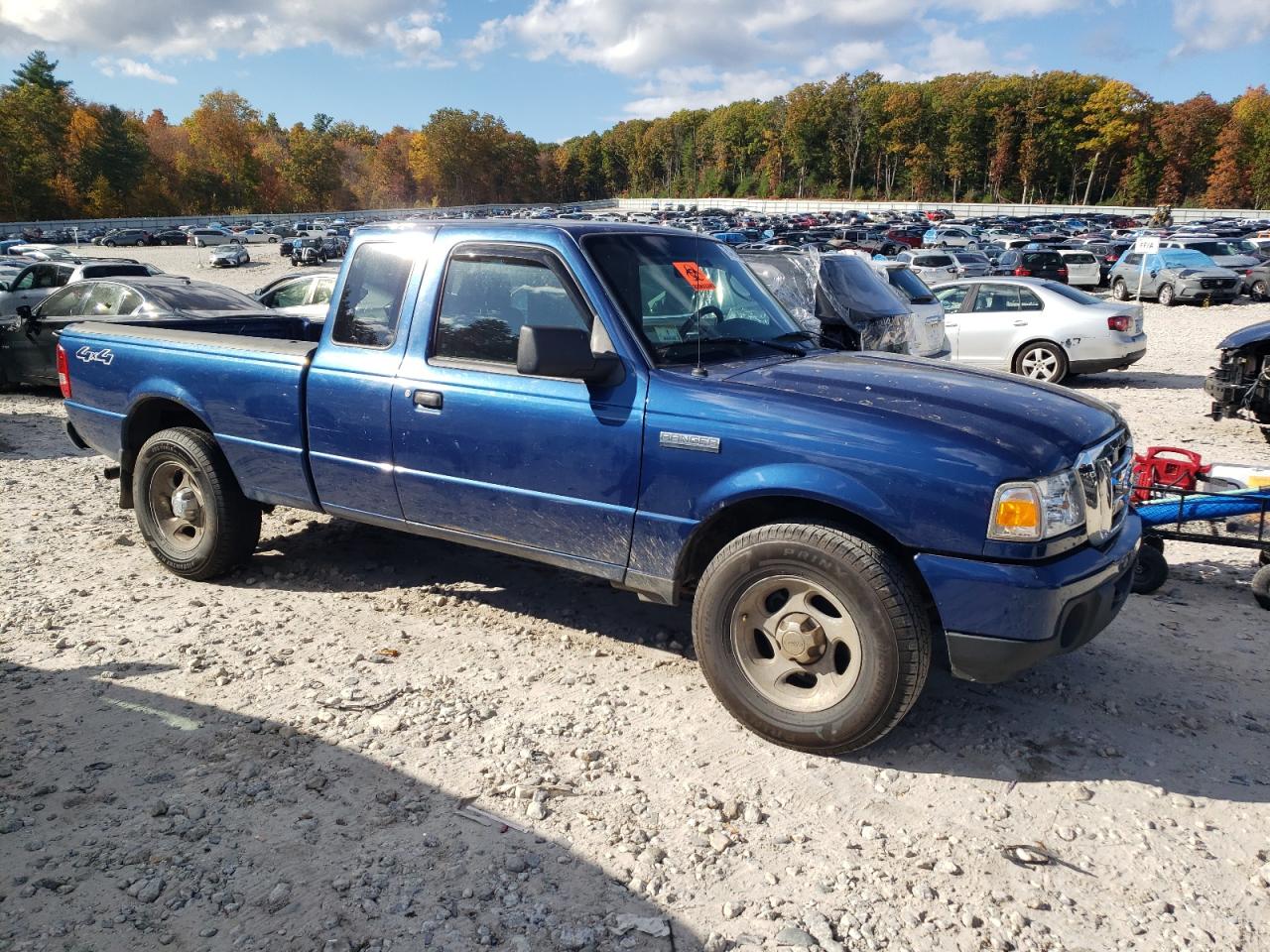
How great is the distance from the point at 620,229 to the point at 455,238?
807mm

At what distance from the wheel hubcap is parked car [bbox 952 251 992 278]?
18422 millimetres

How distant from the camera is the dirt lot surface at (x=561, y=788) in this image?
275 centimetres

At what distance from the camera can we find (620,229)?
4.42 meters

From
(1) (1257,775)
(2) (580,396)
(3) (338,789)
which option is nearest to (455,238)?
(2) (580,396)

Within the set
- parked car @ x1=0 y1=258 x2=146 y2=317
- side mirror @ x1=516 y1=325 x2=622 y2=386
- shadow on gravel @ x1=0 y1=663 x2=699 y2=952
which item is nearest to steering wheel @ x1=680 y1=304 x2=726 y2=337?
side mirror @ x1=516 y1=325 x2=622 y2=386

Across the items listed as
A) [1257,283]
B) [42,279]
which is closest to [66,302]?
[42,279]

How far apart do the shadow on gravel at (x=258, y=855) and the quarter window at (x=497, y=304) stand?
5.85ft

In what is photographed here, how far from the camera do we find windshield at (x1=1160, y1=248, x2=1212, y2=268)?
25.9 metres

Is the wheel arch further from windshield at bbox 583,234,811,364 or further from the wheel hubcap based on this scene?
the wheel hubcap

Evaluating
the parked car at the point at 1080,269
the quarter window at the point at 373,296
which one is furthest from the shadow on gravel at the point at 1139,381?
the parked car at the point at 1080,269

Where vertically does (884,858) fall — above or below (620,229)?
below

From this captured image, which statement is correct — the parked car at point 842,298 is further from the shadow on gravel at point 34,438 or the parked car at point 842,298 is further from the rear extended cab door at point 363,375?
the shadow on gravel at point 34,438

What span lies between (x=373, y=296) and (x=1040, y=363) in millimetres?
10982

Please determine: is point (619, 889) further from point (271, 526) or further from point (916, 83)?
point (916, 83)
